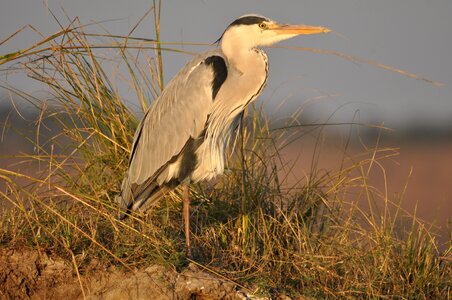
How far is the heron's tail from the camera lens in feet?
15.6

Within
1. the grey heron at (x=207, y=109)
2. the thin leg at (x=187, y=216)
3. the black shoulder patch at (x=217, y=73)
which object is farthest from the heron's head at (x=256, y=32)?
the thin leg at (x=187, y=216)

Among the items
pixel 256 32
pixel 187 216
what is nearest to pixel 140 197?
pixel 187 216

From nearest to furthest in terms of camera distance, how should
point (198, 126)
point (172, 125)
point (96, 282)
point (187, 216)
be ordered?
point (96, 282) → point (187, 216) → point (198, 126) → point (172, 125)

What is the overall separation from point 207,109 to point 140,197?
62 cm

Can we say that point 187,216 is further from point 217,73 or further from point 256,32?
point 256,32

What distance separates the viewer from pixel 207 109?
15.7 feet

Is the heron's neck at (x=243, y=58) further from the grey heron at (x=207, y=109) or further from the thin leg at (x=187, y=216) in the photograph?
the thin leg at (x=187, y=216)

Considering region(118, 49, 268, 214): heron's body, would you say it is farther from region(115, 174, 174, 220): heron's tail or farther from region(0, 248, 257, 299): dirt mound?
region(0, 248, 257, 299): dirt mound

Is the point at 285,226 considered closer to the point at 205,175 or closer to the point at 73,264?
the point at 205,175

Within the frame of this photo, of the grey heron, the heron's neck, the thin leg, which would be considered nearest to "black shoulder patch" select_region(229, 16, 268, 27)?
the grey heron

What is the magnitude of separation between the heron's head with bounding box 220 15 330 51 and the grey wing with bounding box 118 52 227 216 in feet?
0.49

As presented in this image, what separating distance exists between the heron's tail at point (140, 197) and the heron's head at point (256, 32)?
2.98 feet

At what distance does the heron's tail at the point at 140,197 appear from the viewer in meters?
4.77

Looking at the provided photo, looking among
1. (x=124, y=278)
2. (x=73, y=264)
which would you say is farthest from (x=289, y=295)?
(x=73, y=264)
